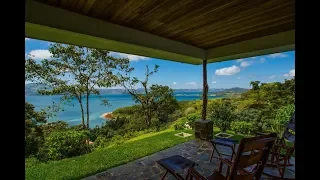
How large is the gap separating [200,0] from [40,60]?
208 inches

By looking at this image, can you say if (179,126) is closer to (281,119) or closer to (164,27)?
(281,119)

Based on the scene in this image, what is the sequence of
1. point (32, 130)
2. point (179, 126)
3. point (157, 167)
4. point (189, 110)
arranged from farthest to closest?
point (189, 110)
point (179, 126)
point (32, 130)
point (157, 167)

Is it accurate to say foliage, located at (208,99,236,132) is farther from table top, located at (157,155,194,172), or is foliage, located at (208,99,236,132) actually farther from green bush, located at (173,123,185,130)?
table top, located at (157,155,194,172)

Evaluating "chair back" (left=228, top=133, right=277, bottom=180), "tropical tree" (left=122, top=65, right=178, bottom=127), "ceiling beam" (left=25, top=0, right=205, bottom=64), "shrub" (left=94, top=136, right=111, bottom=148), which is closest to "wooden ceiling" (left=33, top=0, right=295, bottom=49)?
"ceiling beam" (left=25, top=0, right=205, bottom=64)

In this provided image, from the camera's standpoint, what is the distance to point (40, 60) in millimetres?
5621

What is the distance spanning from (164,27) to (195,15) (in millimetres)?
777

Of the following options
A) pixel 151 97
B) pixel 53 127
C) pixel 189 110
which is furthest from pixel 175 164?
pixel 189 110

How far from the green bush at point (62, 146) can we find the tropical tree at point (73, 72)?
1.22 m

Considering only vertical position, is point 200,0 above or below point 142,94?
above

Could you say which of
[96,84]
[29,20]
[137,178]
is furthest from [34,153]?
[29,20]

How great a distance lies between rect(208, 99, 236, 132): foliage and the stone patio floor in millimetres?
2046

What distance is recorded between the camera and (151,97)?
7.77 metres

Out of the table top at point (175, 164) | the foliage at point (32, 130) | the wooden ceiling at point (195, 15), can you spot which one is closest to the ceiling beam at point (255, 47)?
the wooden ceiling at point (195, 15)
